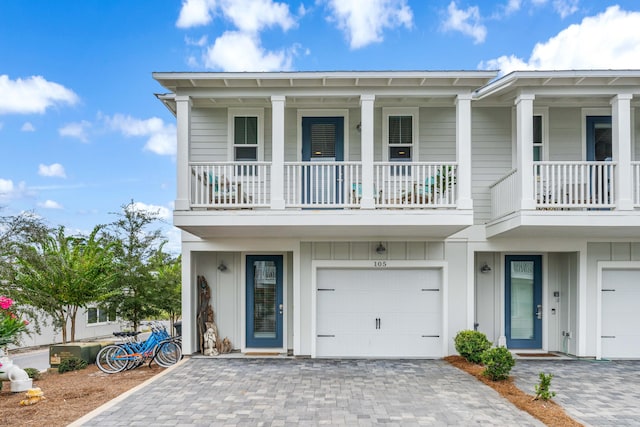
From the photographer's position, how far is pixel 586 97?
866 cm

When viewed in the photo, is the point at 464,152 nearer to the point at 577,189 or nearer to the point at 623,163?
the point at 577,189

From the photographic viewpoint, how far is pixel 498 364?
23.9 feet

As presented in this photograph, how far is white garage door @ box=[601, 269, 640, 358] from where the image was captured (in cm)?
948

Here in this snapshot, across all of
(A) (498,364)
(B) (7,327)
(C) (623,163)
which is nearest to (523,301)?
(A) (498,364)

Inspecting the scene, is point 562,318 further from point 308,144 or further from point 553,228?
point 308,144

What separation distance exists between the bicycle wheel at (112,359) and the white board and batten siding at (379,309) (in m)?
3.99

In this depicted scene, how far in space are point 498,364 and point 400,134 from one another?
5.14 meters

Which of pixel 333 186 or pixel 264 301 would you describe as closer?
pixel 333 186

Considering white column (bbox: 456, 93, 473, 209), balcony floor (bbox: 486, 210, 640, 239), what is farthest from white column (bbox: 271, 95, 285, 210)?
balcony floor (bbox: 486, 210, 640, 239)

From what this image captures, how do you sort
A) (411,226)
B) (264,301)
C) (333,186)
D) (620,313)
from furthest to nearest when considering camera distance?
(264,301) < (620,313) < (333,186) < (411,226)

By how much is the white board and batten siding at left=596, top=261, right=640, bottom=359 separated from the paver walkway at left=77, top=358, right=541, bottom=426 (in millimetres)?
3845

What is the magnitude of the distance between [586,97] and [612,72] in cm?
61

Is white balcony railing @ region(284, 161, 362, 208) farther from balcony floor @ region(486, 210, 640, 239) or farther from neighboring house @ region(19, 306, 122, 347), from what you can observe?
neighboring house @ region(19, 306, 122, 347)

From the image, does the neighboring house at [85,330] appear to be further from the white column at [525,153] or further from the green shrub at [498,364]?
the white column at [525,153]
